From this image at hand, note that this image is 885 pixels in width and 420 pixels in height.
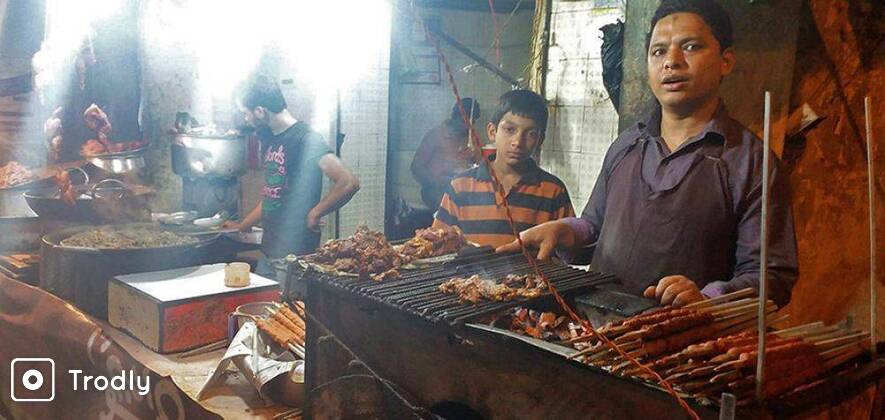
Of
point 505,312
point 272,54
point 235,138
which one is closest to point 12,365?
point 235,138

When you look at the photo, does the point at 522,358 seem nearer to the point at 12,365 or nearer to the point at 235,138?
the point at 12,365

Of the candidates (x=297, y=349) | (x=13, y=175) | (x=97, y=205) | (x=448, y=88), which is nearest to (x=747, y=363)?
(x=297, y=349)

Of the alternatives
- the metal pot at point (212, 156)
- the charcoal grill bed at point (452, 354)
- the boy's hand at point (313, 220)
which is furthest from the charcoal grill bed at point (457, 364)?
Answer: the metal pot at point (212, 156)

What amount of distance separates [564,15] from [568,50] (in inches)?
10.7

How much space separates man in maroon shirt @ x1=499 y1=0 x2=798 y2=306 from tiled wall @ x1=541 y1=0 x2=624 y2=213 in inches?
52.0

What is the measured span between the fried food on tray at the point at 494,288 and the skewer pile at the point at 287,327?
1.00m

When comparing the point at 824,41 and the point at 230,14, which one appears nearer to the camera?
the point at 824,41

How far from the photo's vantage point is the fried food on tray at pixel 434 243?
3.20 meters

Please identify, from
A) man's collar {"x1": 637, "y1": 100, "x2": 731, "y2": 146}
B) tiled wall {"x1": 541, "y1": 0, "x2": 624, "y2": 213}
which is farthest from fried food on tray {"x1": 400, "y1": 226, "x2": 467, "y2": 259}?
tiled wall {"x1": 541, "y1": 0, "x2": 624, "y2": 213}

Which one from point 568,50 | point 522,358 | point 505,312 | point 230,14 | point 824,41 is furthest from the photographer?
point 230,14

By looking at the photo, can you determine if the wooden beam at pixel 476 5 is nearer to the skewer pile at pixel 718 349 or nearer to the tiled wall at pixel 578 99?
the tiled wall at pixel 578 99

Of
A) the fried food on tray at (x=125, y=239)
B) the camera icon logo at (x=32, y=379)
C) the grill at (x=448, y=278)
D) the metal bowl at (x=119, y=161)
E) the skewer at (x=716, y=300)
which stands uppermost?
the metal bowl at (x=119, y=161)

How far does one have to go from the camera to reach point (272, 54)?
6.77 meters

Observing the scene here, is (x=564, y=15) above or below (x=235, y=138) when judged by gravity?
above
